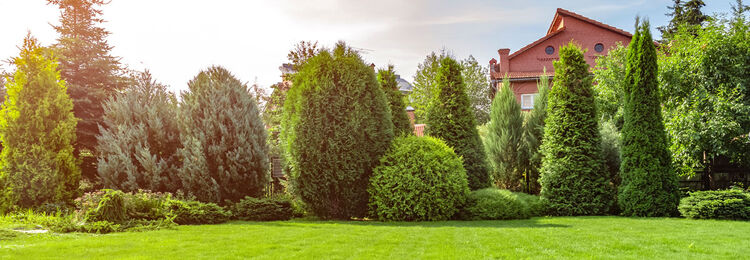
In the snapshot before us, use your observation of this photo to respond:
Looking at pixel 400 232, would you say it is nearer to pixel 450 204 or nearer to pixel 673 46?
pixel 450 204

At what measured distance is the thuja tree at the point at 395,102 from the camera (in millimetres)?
13453

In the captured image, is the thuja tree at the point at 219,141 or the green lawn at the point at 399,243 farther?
the thuja tree at the point at 219,141

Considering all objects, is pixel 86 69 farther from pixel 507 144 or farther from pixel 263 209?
pixel 507 144

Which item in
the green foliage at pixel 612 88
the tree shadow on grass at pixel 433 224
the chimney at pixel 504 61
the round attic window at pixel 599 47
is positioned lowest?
the tree shadow on grass at pixel 433 224

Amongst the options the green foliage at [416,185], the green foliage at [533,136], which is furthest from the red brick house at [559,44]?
the green foliage at [416,185]

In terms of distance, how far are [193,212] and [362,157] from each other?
3.72 m

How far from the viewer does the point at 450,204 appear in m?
10.2

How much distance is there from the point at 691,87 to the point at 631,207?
5427 mm

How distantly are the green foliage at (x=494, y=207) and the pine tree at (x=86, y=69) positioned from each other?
433 inches

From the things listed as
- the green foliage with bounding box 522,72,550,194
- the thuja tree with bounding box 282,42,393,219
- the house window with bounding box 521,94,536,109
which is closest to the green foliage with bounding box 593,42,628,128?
the green foliage with bounding box 522,72,550,194

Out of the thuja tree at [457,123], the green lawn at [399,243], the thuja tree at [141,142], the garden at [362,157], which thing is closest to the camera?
the green lawn at [399,243]

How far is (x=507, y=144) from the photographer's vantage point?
14.8m

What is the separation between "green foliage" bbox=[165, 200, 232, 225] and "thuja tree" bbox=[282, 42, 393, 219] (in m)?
1.82

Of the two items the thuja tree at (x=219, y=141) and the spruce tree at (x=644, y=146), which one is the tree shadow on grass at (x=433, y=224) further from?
the spruce tree at (x=644, y=146)
